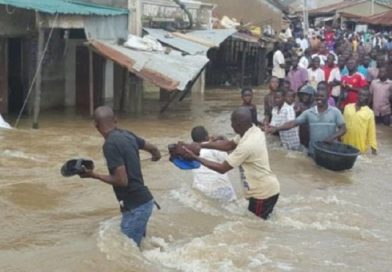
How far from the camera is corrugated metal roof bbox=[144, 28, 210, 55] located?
16.6m

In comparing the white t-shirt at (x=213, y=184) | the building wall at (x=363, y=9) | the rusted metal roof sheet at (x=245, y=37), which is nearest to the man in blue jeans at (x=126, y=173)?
the white t-shirt at (x=213, y=184)

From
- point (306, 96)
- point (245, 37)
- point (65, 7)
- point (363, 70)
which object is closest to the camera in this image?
point (306, 96)

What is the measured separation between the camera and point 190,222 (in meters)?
7.65

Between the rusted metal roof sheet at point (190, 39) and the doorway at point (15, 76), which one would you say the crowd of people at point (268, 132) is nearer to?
the rusted metal roof sheet at point (190, 39)

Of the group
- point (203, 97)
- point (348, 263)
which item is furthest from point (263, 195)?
point (203, 97)

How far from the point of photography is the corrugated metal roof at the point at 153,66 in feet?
46.5

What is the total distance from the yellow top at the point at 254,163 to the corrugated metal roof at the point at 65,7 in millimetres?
7109

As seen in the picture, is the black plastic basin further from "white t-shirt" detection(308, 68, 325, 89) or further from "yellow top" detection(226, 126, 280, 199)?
"white t-shirt" detection(308, 68, 325, 89)

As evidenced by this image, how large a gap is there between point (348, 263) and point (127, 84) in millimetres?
10816

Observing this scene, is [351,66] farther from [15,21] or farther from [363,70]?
[15,21]

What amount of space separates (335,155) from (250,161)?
3.74 meters

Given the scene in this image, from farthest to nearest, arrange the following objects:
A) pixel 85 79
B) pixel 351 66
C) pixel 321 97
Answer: pixel 85 79 < pixel 351 66 < pixel 321 97

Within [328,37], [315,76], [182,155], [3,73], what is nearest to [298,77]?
[315,76]

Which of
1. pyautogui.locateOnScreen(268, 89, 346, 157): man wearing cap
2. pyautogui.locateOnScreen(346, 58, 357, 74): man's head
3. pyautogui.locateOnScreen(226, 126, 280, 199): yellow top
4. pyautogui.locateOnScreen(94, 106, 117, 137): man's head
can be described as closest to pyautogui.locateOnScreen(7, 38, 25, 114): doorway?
pyautogui.locateOnScreen(346, 58, 357, 74): man's head
